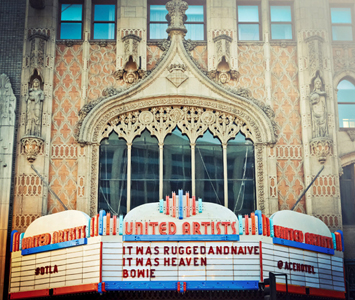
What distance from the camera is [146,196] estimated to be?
24484mm

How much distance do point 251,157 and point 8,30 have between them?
11624mm

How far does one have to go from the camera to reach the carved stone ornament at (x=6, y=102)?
978 inches

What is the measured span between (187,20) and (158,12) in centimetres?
133

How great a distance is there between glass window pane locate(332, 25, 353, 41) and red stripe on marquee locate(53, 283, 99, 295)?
15.2 metres

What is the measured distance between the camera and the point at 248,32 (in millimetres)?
27000

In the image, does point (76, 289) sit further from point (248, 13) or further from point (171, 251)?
point (248, 13)

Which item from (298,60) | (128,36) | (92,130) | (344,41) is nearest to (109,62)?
(128,36)

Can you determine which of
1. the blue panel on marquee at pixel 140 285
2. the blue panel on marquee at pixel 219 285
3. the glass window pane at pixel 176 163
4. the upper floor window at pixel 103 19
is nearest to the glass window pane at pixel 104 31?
the upper floor window at pixel 103 19

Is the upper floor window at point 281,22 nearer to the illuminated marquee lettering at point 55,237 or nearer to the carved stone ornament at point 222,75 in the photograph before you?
the carved stone ornament at point 222,75

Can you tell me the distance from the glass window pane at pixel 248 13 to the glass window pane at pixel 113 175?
7798mm

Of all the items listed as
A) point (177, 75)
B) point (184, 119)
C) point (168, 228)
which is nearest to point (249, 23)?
point (177, 75)

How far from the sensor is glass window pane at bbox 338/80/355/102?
26484 millimetres

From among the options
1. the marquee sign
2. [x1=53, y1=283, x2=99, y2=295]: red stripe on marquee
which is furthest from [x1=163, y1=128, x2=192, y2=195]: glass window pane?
[x1=53, y1=283, x2=99, y2=295]: red stripe on marquee

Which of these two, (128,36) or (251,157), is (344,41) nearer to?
(251,157)
